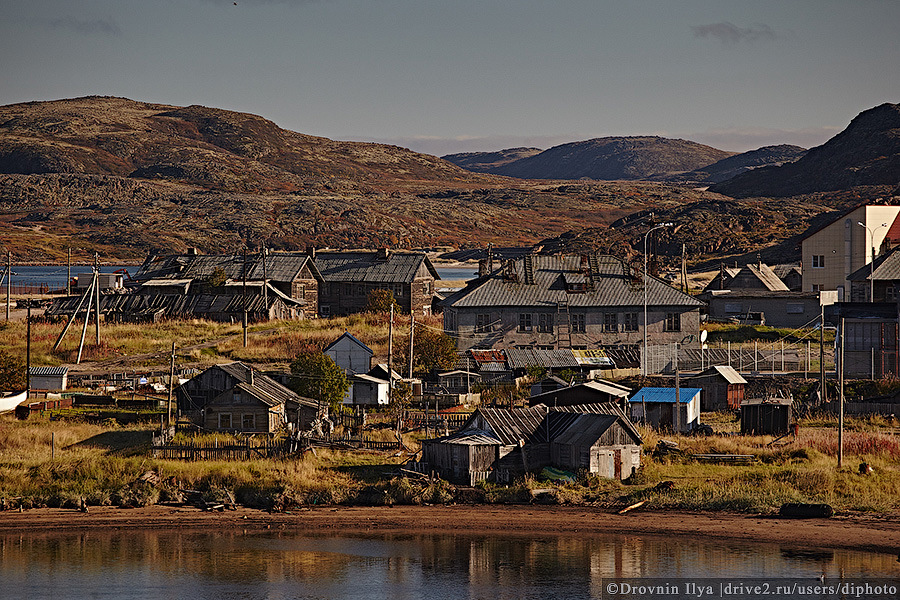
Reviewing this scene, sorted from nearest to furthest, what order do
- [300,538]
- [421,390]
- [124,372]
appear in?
[300,538]
[421,390]
[124,372]

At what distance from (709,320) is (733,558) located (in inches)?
1836

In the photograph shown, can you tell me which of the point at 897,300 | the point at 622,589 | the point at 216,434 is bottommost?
the point at 622,589

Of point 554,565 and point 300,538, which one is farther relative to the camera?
point 300,538

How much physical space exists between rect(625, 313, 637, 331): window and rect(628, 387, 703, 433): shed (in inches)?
667

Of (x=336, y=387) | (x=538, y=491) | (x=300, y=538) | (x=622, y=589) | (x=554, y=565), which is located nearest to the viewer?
(x=622, y=589)

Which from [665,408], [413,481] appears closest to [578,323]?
[665,408]

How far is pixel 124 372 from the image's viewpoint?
50906 mm

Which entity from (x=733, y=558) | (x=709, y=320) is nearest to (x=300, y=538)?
(x=733, y=558)

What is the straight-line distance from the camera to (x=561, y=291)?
57.8 meters

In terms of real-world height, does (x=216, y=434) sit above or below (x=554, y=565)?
above

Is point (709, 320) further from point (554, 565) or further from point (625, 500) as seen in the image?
point (554, 565)

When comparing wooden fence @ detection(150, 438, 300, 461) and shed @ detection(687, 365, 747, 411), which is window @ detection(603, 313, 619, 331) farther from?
wooden fence @ detection(150, 438, 300, 461)

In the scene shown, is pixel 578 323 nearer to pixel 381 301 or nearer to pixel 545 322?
pixel 545 322

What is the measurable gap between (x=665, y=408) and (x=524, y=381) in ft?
→ 32.4
